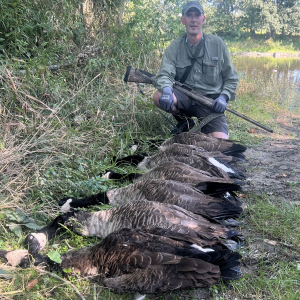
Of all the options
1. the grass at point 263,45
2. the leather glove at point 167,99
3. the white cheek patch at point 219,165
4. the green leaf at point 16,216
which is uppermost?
the grass at point 263,45

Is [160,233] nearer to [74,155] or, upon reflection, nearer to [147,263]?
[147,263]

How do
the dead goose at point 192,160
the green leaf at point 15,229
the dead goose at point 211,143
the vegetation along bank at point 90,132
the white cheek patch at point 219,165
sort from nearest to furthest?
the vegetation along bank at point 90,132 → the green leaf at point 15,229 → the dead goose at point 192,160 → the white cheek patch at point 219,165 → the dead goose at point 211,143

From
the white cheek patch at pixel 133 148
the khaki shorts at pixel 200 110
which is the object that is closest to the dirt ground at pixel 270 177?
the khaki shorts at pixel 200 110

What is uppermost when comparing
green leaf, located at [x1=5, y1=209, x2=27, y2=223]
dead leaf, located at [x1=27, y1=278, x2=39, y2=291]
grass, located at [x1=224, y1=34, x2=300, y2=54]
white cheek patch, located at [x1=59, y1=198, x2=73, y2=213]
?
grass, located at [x1=224, y1=34, x2=300, y2=54]

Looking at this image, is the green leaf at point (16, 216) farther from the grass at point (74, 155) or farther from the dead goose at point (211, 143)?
the dead goose at point (211, 143)

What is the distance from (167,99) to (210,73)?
3.67ft

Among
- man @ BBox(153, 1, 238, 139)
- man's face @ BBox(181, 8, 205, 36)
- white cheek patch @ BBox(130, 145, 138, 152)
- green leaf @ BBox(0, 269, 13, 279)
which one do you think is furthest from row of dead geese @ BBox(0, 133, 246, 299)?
man's face @ BBox(181, 8, 205, 36)

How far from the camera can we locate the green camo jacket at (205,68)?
18.7 ft

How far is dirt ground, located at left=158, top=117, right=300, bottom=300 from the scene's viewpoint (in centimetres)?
280

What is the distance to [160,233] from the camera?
8.63 ft

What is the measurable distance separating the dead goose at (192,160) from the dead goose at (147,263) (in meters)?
1.62

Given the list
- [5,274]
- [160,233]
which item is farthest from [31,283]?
[160,233]

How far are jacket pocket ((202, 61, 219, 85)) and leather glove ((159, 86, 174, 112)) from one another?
871mm

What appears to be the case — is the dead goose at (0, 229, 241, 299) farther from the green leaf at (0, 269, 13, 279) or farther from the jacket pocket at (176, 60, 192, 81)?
the jacket pocket at (176, 60, 192, 81)
